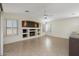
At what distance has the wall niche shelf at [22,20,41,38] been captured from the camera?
9.74 m

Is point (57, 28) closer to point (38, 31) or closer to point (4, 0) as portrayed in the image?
point (38, 31)

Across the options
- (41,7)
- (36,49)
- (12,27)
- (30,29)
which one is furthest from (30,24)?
(41,7)

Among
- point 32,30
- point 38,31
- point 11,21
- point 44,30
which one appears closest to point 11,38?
point 11,21

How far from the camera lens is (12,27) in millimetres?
8312

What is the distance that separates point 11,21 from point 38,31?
16.0 feet

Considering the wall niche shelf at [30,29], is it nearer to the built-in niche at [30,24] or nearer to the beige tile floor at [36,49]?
the built-in niche at [30,24]

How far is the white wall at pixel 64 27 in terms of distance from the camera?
990 cm

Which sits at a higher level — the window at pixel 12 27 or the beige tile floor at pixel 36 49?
the window at pixel 12 27

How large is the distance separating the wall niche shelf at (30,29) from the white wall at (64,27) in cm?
Result: 194

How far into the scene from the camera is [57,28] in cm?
1259

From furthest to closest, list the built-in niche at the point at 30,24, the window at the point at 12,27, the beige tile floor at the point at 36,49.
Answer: the built-in niche at the point at 30,24
the window at the point at 12,27
the beige tile floor at the point at 36,49

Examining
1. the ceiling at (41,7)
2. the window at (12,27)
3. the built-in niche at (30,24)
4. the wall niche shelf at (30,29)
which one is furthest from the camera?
the built-in niche at (30,24)

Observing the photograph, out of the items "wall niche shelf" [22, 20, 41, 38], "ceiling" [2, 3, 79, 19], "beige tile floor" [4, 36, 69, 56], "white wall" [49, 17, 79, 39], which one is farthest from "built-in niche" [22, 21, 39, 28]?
"ceiling" [2, 3, 79, 19]

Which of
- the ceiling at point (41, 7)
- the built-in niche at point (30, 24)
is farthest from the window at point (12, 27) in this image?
the ceiling at point (41, 7)
